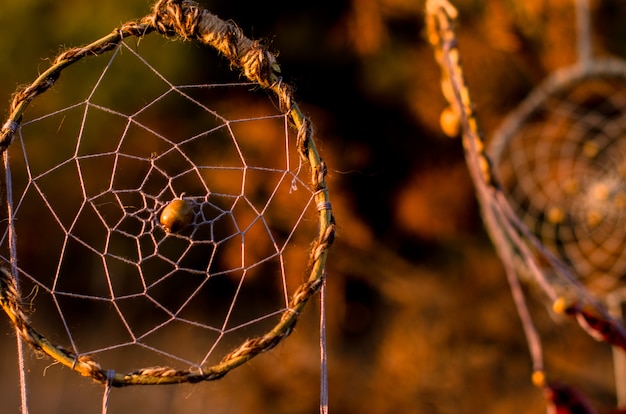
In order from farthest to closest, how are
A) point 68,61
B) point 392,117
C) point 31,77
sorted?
point 392,117
point 31,77
point 68,61

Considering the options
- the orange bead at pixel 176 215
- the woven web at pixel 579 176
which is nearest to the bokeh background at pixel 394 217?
the woven web at pixel 579 176

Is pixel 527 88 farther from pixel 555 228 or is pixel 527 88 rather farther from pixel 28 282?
pixel 28 282

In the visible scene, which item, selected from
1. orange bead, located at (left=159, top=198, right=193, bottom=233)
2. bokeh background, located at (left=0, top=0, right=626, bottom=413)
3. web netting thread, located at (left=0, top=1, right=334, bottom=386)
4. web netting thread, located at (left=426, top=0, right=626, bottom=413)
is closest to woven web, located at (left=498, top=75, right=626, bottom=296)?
web netting thread, located at (left=426, top=0, right=626, bottom=413)

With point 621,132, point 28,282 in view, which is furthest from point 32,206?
point 621,132

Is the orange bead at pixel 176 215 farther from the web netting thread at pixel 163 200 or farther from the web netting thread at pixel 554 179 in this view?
the web netting thread at pixel 163 200

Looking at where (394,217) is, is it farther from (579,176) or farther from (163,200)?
(163,200)

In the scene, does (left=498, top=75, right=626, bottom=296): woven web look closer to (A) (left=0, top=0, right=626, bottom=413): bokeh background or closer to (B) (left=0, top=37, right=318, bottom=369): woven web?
(A) (left=0, top=0, right=626, bottom=413): bokeh background
